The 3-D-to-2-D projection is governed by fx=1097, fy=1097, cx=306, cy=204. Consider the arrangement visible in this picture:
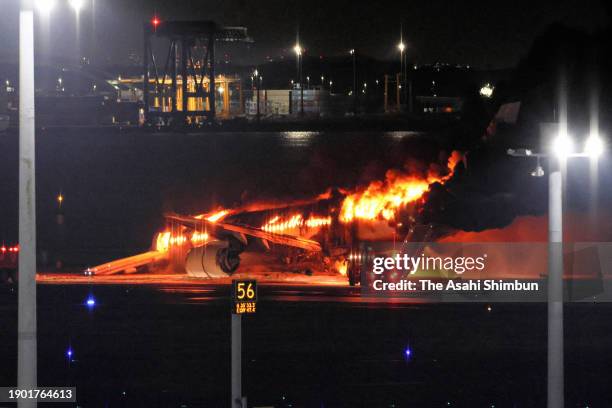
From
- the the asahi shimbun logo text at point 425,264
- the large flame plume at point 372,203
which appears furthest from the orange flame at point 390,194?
the the asahi shimbun logo text at point 425,264

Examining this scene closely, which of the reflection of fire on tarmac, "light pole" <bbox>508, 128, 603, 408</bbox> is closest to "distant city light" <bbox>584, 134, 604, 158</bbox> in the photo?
"light pole" <bbox>508, 128, 603, 408</bbox>

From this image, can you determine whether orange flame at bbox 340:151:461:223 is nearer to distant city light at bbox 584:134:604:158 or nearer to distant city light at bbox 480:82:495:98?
distant city light at bbox 480:82:495:98

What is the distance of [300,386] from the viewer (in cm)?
2406

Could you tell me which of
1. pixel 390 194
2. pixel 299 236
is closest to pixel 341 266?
pixel 299 236

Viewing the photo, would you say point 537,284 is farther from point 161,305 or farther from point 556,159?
point 556,159

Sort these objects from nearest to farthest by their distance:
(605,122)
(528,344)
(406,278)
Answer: (528,344) → (406,278) → (605,122)

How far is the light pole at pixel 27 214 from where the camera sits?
15.5 m

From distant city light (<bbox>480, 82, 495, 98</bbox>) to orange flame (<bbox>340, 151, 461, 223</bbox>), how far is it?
22.0 ft

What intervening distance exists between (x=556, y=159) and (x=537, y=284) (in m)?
24.4

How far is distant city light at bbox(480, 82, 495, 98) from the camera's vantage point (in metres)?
56.4

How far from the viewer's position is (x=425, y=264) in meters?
44.1

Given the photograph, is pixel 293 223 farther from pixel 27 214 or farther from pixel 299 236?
pixel 27 214

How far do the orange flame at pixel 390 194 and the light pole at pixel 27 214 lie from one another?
3493 cm

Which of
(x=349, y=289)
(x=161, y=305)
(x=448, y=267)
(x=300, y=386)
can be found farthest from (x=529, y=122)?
(x=300, y=386)
